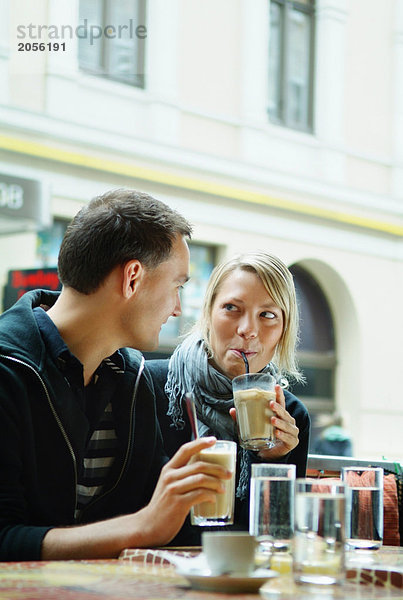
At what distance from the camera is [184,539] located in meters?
1.96

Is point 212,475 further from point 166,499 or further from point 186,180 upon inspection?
point 186,180

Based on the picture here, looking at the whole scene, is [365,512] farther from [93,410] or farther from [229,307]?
[229,307]

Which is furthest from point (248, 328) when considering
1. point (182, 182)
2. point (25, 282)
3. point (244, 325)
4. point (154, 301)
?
point (182, 182)

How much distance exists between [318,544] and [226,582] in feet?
0.42

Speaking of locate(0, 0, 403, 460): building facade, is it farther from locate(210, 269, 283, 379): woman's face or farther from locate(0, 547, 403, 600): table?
locate(0, 547, 403, 600): table

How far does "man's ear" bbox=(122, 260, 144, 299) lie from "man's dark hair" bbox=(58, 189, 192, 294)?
0.03 ft

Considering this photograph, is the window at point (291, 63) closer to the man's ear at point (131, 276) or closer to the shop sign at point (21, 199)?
the shop sign at point (21, 199)

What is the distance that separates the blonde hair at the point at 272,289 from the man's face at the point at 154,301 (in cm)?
46

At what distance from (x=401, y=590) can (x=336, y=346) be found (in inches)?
336

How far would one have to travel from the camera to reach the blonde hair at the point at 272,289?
231 cm

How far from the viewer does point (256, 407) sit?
1943mm

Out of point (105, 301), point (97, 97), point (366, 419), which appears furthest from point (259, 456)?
point (366, 419)

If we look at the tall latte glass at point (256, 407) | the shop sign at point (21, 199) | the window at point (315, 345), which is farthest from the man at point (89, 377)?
the window at point (315, 345)

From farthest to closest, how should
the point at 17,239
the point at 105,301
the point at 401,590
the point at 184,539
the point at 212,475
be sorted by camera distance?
the point at 17,239
the point at 184,539
the point at 105,301
the point at 212,475
the point at 401,590
